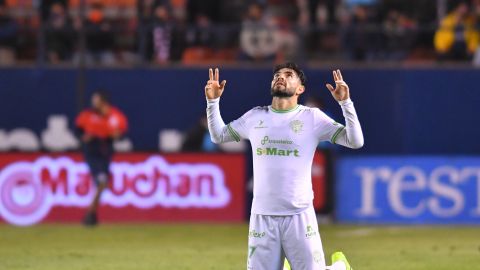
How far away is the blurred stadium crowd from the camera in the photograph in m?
21.5

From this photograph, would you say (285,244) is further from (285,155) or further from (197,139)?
(197,139)

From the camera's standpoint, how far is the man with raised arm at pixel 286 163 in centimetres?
890

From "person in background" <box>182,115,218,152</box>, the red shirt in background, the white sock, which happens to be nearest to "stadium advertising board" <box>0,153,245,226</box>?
the red shirt in background

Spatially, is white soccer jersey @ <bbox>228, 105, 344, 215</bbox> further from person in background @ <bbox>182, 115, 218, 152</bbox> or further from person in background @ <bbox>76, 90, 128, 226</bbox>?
person in background @ <bbox>182, 115, 218, 152</bbox>

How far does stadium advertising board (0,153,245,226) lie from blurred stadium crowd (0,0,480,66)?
279cm

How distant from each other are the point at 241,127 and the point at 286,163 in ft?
1.73

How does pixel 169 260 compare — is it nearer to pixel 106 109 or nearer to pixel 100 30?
pixel 106 109

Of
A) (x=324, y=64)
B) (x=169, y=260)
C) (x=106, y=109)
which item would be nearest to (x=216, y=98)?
(x=169, y=260)

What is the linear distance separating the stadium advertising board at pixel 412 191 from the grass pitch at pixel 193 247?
2.14ft

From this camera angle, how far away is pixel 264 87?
21859 millimetres

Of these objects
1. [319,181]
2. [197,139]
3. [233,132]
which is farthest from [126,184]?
[233,132]

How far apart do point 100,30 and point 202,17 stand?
6.35 ft

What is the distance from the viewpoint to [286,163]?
910 centimetres

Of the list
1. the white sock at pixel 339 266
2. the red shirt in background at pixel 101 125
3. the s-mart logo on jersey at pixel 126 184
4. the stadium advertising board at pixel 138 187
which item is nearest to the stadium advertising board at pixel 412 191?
the stadium advertising board at pixel 138 187
